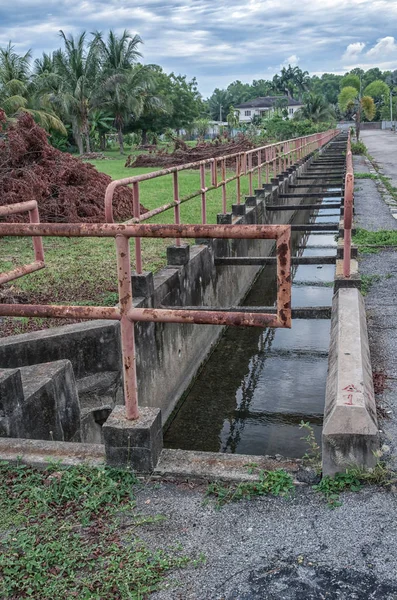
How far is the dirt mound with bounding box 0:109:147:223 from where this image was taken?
10.4 m

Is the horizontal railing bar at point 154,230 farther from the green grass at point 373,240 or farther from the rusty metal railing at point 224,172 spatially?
the green grass at point 373,240

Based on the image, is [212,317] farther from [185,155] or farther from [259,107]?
[259,107]

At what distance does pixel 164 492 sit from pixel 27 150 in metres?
9.58

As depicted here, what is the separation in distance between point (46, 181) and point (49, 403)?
7631 millimetres

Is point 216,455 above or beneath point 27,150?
beneath

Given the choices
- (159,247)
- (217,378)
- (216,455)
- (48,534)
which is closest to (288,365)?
(217,378)

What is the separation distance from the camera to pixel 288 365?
819 centimetres

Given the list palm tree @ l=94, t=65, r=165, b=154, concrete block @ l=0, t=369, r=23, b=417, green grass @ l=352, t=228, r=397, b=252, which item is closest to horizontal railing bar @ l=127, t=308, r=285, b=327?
concrete block @ l=0, t=369, r=23, b=417

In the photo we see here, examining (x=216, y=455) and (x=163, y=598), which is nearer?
(x=163, y=598)

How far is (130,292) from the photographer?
2.86 meters

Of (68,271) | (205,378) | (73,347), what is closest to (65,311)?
(73,347)

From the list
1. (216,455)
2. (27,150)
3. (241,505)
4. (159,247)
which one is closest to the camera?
(241,505)

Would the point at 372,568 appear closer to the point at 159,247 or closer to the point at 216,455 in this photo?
the point at 216,455

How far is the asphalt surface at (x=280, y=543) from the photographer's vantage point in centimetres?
218
